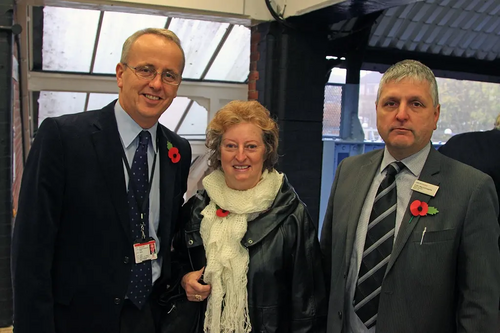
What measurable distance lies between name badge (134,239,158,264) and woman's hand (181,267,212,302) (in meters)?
0.19

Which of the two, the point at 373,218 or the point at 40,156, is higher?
the point at 40,156

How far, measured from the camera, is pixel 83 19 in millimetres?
4727

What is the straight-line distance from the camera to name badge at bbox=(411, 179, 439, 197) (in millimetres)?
1567

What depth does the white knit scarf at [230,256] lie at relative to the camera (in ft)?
5.71

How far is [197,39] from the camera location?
212 inches

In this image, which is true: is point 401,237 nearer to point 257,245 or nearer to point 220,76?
point 257,245

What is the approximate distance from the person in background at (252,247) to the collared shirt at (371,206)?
0.44 ft

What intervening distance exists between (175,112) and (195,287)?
5.22 metres

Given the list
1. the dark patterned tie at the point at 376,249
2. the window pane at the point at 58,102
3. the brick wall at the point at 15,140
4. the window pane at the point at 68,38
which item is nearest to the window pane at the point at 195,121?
the window pane at the point at 58,102

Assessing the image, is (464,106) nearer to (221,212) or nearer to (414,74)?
(414,74)

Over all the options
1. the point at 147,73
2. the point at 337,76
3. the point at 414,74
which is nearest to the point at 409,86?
the point at 414,74

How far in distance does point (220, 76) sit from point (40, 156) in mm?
4696

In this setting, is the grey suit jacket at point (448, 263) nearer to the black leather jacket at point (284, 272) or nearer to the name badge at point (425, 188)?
the name badge at point (425, 188)

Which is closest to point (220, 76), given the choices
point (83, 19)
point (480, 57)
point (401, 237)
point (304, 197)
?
point (83, 19)
